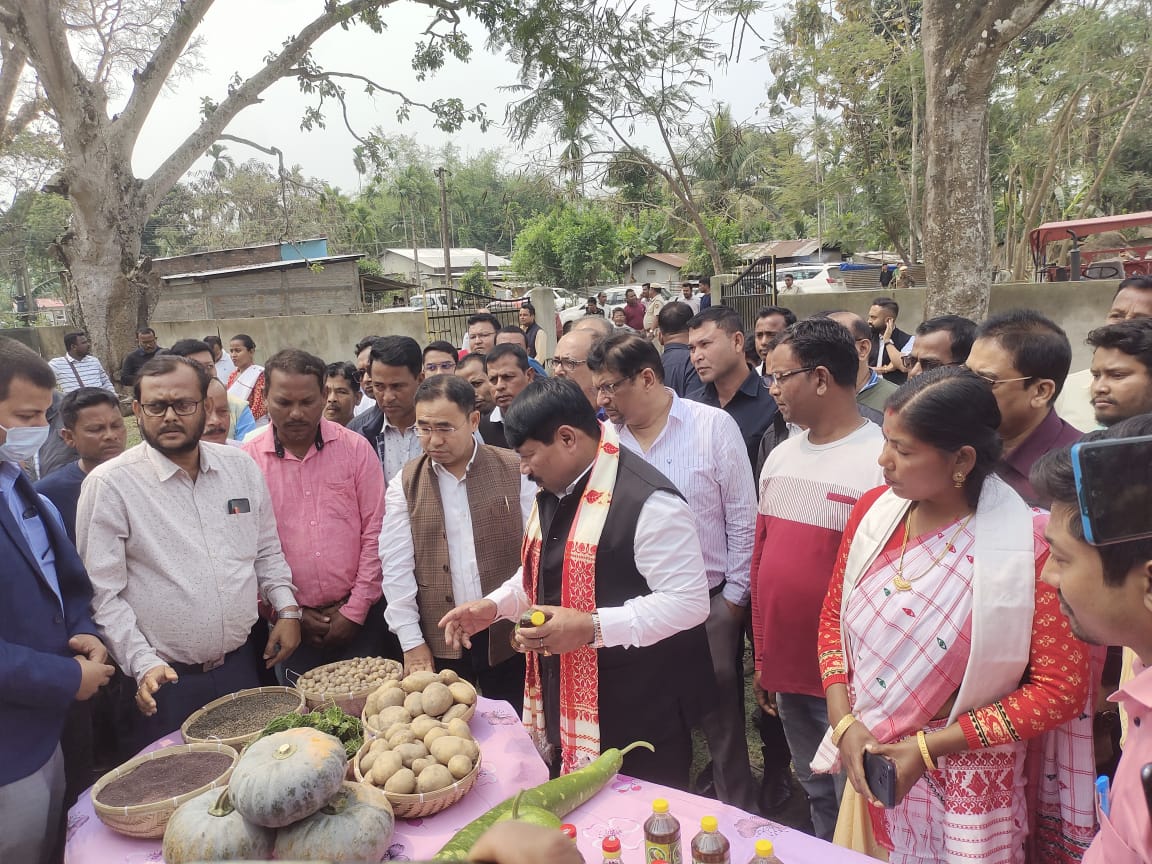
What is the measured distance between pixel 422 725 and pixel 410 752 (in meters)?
0.13

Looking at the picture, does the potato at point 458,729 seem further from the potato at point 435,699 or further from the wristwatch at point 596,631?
the wristwatch at point 596,631

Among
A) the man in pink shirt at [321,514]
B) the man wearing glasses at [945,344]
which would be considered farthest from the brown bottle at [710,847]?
the man wearing glasses at [945,344]

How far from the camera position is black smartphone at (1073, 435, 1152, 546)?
0.99 metres

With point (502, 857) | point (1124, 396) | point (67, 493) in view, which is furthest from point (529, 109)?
point (502, 857)

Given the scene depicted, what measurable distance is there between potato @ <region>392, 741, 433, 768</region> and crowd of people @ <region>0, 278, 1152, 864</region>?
0.39 meters

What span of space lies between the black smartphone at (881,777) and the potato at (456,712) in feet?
3.63

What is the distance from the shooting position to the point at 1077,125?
17.6m

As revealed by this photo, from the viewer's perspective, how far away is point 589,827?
1.80 m

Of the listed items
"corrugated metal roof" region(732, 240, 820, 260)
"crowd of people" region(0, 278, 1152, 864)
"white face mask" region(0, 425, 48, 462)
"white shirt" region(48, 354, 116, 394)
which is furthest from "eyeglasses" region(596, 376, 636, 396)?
"corrugated metal roof" region(732, 240, 820, 260)

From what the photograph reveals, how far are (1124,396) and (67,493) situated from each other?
13.8 feet

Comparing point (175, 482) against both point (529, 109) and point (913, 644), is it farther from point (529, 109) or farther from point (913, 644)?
point (529, 109)

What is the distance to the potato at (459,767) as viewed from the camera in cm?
186

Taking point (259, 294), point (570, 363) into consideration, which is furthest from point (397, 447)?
point (259, 294)

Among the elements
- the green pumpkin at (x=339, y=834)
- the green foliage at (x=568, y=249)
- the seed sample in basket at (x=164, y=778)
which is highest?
the green foliage at (x=568, y=249)
